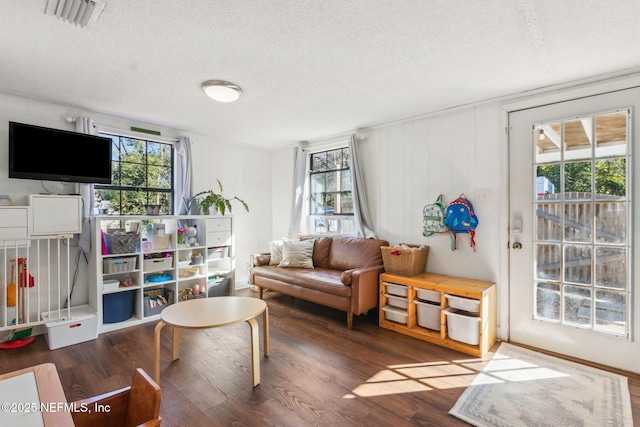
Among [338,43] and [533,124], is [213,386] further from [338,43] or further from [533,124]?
[533,124]

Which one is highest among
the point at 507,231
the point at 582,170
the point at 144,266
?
the point at 582,170

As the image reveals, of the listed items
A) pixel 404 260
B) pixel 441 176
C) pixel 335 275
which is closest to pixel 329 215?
pixel 335 275

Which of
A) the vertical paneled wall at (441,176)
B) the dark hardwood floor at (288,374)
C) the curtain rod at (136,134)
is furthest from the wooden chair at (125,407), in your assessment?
the curtain rod at (136,134)

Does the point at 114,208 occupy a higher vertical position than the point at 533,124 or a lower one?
lower

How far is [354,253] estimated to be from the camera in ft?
12.6

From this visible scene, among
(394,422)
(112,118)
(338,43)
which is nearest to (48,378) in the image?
(394,422)

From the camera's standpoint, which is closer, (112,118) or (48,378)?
(48,378)

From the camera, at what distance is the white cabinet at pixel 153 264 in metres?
3.21

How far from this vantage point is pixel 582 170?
2.58m

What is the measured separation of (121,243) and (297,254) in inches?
79.7

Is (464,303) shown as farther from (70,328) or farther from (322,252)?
(70,328)

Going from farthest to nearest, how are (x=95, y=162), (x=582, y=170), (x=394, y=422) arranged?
A: (x=95, y=162)
(x=582, y=170)
(x=394, y=422)

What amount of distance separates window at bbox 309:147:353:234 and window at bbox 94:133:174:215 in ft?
6.77

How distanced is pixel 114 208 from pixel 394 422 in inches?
145
